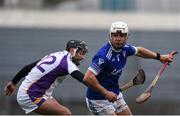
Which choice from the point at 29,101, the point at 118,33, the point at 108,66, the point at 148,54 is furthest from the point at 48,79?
the point at 148,54

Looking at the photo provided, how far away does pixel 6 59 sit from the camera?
29562 mm

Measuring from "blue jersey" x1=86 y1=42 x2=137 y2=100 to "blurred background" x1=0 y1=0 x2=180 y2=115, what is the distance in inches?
565

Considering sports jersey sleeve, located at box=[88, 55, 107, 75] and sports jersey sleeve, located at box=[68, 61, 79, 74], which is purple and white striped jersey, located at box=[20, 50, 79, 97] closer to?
sports jersey sleeve, located at box=[68, 61, 79, 74]

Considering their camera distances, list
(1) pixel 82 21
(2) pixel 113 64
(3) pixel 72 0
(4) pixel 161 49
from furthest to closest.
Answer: (3) pixel 72 0, (1) pixel 82 21, (4) pixel 161 49, (2) pixel 113 64

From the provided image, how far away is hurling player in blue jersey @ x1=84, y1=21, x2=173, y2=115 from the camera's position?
38.1 feet

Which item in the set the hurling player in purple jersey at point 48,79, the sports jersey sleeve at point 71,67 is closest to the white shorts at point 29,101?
the hurling player in purple jersey at point 48,79

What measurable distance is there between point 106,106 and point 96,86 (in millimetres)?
903

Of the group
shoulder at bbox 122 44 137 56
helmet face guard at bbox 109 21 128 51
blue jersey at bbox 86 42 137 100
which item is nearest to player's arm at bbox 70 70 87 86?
blue jersey at bbox 86 42 137 100

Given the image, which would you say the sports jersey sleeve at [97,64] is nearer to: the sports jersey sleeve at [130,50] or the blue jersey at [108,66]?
the blue jersey at [108,66]

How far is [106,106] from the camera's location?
1236 cm

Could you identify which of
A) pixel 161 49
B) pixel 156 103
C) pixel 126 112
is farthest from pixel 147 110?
pixel 126 112

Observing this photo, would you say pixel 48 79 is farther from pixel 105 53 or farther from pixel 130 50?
pixel 130 50

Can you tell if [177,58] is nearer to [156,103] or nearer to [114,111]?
[156,103]

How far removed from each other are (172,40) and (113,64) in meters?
18.7
